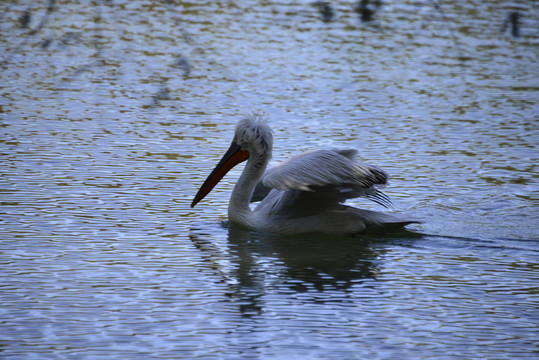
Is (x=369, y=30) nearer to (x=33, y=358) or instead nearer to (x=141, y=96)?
(x=141, y=96)

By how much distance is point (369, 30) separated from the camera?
12.8 m

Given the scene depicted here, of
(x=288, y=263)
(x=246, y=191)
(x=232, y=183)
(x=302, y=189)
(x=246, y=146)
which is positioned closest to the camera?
(x=288, y=263)

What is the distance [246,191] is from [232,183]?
0.93 m

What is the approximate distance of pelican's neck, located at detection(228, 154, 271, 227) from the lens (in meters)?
5.97

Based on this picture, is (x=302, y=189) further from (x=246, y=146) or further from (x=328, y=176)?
(x=246, y=146)

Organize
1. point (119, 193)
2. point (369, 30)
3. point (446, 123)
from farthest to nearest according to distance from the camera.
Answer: point (369, 30)
point (446, 123)
point (119, 193)

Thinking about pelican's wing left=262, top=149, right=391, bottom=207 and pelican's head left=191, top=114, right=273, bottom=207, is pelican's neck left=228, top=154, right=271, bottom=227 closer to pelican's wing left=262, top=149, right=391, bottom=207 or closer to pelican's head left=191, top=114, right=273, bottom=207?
pelican's head left=191, top=114, right=273, bottom=207

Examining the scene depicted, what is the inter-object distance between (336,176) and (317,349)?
5.93 feet

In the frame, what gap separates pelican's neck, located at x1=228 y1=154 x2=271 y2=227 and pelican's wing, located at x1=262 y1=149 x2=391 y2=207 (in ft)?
0.76

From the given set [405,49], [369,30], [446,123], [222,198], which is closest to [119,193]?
[222,198]

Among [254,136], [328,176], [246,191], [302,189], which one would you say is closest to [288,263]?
[302,189]

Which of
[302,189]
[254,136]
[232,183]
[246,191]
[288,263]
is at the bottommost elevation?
[232,183]

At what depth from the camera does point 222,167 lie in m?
6.25

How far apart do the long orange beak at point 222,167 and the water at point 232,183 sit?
153 mm
